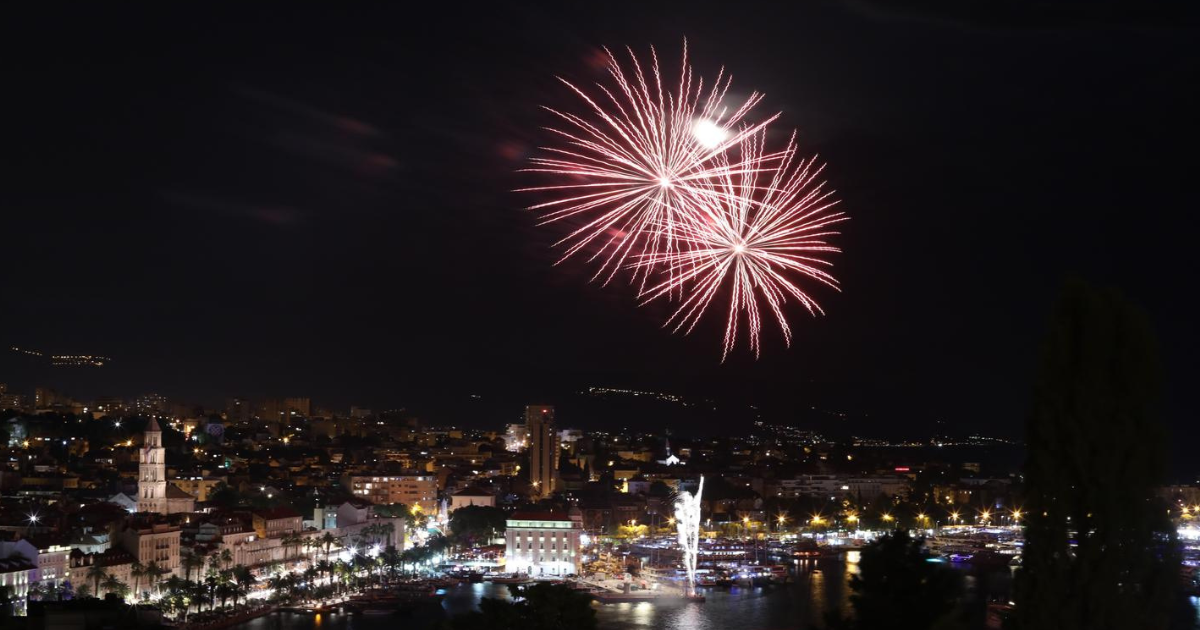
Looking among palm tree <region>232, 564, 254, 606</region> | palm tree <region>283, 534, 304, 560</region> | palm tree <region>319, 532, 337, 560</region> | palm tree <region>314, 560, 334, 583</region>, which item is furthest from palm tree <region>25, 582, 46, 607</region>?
palm tree <region>319, 532, 337, 560</region>

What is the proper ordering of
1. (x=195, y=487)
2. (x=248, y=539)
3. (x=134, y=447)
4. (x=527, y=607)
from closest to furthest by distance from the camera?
(x=527, y=607) → (x=248, y=539) → (x=195, y=487) → (x=134, y=447)

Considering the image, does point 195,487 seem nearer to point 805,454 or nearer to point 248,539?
point 248,539

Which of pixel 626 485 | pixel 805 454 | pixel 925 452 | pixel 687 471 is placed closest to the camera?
pixel 626 485

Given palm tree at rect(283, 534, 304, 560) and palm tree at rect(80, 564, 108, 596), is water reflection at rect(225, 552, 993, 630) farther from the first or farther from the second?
palm tree at rect(283, 534, 304, 560)

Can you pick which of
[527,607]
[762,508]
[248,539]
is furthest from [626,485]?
[527,607]

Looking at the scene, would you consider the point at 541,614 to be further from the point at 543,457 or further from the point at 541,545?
the point at 543,457
